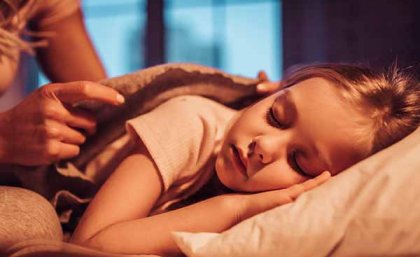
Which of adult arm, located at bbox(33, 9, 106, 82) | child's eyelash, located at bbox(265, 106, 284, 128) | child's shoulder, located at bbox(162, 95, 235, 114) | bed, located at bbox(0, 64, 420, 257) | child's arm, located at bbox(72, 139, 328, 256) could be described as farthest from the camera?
adult arm, located at bbox(33, 9, 106, 82)

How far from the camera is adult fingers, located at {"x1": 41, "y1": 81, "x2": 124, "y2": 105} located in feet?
2.25

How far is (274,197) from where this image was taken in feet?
1.90

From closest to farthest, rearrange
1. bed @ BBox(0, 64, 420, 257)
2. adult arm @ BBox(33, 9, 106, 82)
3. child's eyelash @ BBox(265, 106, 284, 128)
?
bed @ BBox(0, 64, 420, 257), child's eyelash @ BBox(265, 106, 284, 128), adult arm @ BBox(33, 9, 106, 82)

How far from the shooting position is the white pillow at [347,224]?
452mm

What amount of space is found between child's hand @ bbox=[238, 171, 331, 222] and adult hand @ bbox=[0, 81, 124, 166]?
0.29 m

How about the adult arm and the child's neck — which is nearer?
the child's neck

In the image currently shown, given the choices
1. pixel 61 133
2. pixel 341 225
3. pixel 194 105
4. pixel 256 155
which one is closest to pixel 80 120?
pixel 61 133

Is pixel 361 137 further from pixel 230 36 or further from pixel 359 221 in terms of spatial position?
pixel 230 36

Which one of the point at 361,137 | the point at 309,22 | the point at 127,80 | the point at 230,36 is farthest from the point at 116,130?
the point at 230,36

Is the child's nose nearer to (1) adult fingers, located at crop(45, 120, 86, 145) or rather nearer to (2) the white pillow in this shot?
(2) the white pillow

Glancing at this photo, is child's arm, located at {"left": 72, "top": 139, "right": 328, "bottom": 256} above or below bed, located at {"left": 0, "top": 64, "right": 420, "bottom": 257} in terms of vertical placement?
below

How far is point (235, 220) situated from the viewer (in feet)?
1.94

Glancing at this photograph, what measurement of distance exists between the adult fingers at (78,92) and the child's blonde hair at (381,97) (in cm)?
34

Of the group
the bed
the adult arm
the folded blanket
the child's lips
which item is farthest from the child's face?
the adult arm
